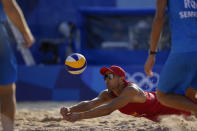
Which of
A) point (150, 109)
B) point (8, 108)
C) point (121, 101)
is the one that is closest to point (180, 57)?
point (121, 101)

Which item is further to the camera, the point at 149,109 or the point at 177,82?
the point at 149,109

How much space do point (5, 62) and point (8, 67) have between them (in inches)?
2.1

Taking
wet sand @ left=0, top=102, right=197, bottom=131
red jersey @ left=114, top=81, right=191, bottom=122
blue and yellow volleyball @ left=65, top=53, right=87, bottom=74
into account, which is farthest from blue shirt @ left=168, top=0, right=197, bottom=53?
blue and yellow volleyball @ left=65, top=53, right=87, bottom=74

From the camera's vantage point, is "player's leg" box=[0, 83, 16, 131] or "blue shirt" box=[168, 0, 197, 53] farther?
"player's leg" box=[0, 83, 16, 131]

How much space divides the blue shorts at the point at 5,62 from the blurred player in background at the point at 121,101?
1090 millimetres

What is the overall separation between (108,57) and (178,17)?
7.05 m

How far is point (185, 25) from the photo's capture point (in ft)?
12.0

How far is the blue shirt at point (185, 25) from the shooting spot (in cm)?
360

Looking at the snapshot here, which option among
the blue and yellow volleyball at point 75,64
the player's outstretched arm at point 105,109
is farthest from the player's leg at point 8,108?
the blue and yellow volleyball at point 75,64

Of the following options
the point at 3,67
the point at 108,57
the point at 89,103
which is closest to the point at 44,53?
the point at 108,57

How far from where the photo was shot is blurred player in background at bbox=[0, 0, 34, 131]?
3.66 metres

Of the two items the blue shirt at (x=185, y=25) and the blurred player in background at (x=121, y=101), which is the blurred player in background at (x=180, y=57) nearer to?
the blue shirt at (x=185, y=25)

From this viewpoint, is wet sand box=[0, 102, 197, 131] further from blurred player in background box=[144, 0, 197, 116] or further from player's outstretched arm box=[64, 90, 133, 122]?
blurred player in background box=[144, 0, 197, 116]

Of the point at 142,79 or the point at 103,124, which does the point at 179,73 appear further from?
the point at 142,79
